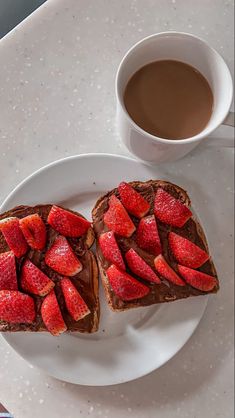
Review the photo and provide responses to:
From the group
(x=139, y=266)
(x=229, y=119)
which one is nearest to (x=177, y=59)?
(x=229, y=119)

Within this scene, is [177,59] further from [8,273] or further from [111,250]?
[8,273]

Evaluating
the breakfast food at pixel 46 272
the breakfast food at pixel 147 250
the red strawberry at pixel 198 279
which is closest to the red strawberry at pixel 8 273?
the breakfast food at pixel 46 272

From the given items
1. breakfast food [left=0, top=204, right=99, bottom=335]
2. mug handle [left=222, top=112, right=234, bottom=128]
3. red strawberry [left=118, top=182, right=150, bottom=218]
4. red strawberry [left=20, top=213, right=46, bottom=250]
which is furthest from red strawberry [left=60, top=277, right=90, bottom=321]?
mug handle [left=222, top=112, right=234, bottom=128]

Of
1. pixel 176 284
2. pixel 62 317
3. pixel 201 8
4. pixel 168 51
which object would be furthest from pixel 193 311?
pixel 201 8

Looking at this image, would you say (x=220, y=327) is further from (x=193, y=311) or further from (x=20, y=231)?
(x=20, y=231)

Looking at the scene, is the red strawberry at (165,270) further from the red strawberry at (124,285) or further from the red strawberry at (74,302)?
the red strawberry at (74,302)

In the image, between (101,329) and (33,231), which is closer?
(33,231)
